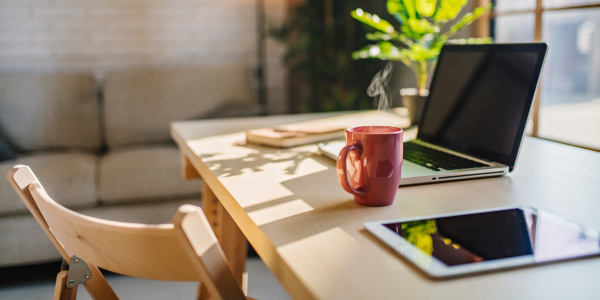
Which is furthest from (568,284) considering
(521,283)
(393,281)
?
(393,281)

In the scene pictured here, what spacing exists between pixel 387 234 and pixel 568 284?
176 millimetres

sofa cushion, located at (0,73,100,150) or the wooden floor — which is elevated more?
sofa cushion, located at (0,73,100,150)

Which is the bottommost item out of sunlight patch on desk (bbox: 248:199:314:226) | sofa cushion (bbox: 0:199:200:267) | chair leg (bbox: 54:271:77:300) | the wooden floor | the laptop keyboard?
the wooden floor

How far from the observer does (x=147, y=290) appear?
6.01 ft

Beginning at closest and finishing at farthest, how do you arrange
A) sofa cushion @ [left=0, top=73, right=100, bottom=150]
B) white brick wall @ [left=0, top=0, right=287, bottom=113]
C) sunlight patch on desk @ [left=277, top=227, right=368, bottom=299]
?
sunlight patch on desk @ [left=277, top=227, right=368, bottom=299] < sofa cushion @ [left=0, top=73, right=100, bottom=150] < white brick wall @ [left=0, top=0, right=287, bottom=113]

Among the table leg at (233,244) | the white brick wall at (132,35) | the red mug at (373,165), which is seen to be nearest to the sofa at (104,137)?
the white brick wall at (132,35)

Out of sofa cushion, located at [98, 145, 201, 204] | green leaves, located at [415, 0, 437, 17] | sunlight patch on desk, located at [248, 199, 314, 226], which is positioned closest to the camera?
sunlight patch on desk, located at [248, 199, 314, 226]

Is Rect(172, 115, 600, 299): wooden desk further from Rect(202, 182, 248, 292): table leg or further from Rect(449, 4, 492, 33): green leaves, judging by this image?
Rect(449, 4, 492, 33): green leaves

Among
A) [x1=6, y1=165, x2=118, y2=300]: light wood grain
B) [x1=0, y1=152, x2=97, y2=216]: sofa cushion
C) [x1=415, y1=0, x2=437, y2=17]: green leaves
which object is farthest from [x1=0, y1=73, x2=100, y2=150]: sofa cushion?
[x1=6, y1=165, x2=118, y2=300]: light wood grain

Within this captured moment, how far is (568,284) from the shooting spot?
16.6 inches

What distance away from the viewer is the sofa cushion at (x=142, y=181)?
6.63 feet

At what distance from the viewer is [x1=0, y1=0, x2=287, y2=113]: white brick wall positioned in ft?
9.09

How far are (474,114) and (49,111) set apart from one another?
2.15 meters

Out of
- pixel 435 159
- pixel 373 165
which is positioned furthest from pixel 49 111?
pixel 373 165
